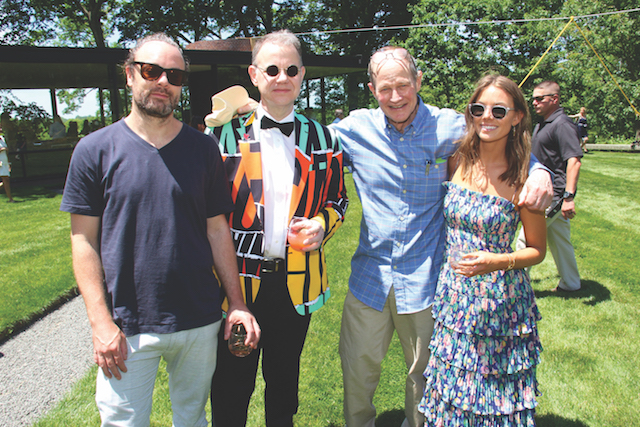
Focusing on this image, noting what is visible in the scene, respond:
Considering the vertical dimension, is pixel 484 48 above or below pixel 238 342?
above

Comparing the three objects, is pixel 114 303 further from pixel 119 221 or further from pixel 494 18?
pixel 494 18

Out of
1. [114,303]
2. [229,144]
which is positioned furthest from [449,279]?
[114,303]

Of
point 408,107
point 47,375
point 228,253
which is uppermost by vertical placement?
point 408,107

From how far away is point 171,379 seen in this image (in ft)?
6.81

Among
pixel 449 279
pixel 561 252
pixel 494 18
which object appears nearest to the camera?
pixel 449 279

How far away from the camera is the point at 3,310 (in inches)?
175

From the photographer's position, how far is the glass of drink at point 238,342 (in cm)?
205

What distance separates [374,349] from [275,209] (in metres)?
1.07

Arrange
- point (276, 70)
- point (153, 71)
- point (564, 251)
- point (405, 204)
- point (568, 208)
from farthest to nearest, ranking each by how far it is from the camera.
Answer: point (564, 251) < point (568, 208) < point (405, 204) < point (276, 70) < point (153, 71)

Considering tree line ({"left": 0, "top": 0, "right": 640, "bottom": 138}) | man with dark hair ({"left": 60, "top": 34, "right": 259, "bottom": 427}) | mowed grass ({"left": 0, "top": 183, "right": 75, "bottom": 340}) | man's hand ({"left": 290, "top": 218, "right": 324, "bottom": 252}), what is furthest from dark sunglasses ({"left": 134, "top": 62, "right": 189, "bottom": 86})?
Answer: tree line ({"left": 0, "top": 0, "right": 640, "bottom": 138})

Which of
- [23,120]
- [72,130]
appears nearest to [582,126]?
[72,130]

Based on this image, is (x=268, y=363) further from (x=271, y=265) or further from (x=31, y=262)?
(x=31, y=262)

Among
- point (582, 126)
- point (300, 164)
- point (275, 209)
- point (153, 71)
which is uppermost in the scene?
point (582, 126)

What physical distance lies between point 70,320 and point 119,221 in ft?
11.0
